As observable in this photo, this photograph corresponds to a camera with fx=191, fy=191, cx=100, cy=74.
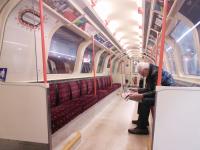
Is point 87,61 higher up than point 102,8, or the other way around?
point 102,8

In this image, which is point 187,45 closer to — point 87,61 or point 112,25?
point 112,25

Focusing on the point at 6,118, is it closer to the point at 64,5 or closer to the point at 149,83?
the point at 64,5

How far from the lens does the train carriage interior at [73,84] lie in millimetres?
1987

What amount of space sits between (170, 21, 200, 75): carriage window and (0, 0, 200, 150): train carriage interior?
0.02 meters

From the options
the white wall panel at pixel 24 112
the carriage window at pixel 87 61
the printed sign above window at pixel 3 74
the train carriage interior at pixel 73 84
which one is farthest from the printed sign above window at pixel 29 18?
the carriage window at pixel 87 61

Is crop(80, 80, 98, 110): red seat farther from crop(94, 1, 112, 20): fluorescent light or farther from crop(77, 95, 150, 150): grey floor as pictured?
crop(94, 1, 112, 20): fluorescent light

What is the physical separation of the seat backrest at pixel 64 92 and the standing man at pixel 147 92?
5.17ft

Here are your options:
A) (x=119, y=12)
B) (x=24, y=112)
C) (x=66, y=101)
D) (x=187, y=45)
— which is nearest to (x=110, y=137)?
(x=66, y=101)

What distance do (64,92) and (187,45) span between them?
325 cm

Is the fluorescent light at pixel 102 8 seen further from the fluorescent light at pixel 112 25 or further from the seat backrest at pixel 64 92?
the seat backrest at pixel 64 92

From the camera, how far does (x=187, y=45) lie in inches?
189

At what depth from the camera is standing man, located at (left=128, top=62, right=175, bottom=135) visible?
330 centimetres

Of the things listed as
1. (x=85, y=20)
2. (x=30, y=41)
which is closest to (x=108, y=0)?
(x=85, y=20)

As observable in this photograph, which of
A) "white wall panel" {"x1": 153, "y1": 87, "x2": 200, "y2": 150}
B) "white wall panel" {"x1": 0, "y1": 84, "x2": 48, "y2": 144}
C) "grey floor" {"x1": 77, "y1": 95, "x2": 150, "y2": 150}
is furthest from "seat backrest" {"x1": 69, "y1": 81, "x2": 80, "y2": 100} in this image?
"white wall panel" {"x1": 153, "y1": 87, "x2": 200, "y2": 150}
